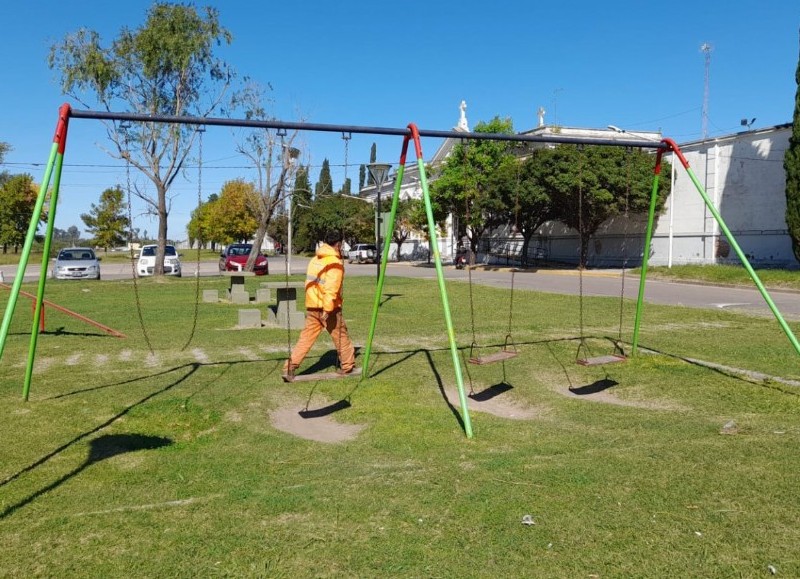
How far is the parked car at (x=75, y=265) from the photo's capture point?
30.4 metres

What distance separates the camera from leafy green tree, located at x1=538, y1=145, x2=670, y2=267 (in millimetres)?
36594

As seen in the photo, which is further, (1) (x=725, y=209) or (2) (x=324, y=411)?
(1) (x=725, y=209)

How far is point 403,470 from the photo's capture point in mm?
5180

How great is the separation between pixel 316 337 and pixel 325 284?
617 millimetres

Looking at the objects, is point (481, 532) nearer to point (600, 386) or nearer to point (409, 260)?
point (600, 386)

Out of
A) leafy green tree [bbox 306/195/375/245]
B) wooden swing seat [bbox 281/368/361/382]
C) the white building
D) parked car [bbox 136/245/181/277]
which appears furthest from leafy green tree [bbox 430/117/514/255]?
wooden swing seat [bbox 281/368/361/382]

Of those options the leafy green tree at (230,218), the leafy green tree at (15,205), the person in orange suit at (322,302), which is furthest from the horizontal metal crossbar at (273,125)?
the leafy green tree at (230,218)

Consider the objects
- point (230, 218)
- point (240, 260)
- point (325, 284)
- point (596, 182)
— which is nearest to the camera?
point (325, 284)

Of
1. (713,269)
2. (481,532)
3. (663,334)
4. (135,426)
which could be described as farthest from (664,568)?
(713,269)

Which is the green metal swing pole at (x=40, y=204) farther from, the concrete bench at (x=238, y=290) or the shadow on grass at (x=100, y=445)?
the concrete bench at (x=238, y=290)

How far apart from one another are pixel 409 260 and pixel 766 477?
62494 millimetres

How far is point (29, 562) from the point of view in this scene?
3.70 meters

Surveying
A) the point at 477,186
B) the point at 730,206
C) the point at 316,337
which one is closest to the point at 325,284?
the point at 316,337

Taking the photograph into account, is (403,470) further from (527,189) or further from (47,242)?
(527,189)
